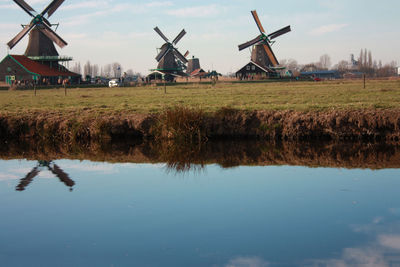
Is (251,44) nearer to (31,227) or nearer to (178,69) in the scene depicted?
A: (178,69)

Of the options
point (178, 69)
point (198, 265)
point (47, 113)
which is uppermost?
point (178, 69)

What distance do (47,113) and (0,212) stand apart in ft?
32.8

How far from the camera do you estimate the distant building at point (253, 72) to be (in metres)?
72.6

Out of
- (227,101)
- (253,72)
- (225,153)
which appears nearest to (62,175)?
(225,153)

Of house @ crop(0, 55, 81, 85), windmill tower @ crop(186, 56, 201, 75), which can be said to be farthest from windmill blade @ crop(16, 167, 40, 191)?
windmill tower @ crop(186, 56, 201, 75)

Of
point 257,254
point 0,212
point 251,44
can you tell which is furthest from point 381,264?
point 251,44

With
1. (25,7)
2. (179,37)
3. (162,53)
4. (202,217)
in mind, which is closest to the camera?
(202,217)

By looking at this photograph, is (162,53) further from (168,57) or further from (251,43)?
(251,43)

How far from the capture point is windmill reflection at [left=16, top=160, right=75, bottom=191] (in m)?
11.0

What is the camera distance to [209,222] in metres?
7.90

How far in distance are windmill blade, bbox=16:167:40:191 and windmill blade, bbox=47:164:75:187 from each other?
→ 0.42 metres

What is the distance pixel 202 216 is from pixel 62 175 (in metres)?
5.25

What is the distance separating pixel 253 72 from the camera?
2918 inches

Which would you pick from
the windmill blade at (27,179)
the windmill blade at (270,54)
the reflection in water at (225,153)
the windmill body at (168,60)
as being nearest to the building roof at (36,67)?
the windmill body at (168,60)
